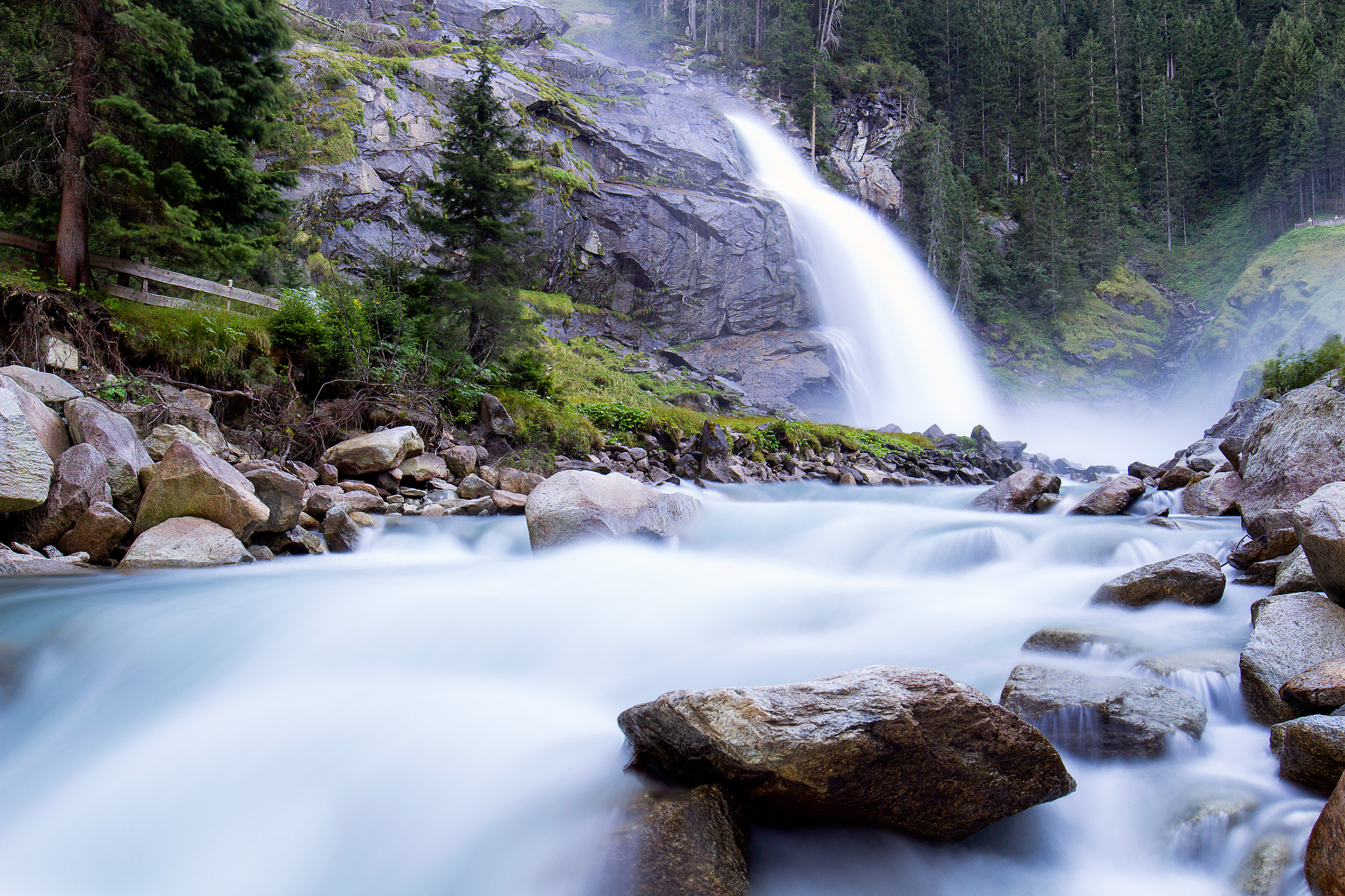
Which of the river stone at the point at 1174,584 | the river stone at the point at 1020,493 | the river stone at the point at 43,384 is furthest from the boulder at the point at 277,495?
the river stone at the point at 1020,493

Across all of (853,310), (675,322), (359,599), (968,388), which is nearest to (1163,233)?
(968,388)

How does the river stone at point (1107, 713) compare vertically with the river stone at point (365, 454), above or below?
above

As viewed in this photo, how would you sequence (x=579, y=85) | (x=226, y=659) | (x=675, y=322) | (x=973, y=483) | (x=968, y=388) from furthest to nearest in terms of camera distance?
(x=579, y=85), (x=968, y=388), (x=675, y=322), (x=973, y=483), (x=226, y=659)

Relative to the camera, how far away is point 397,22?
33719 millimetres

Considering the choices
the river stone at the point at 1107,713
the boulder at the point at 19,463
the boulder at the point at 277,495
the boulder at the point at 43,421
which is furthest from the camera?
the boulder at the point at 277,495

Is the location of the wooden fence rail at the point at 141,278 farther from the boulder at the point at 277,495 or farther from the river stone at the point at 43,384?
the boulder at the point at 277,495

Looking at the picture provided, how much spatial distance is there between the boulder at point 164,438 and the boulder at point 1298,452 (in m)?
10.9

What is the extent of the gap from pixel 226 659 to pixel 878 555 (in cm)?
635

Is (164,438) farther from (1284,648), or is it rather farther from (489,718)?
(1284,648)

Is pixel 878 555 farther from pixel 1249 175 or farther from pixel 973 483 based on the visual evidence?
pixel 1249 175

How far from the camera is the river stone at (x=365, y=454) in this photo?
928 cm

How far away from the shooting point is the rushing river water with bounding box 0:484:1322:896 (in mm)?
A: 2834

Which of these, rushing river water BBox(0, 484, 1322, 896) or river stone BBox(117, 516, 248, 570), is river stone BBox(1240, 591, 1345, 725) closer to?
rushing river water BBox(0, 484, 1322, 896)

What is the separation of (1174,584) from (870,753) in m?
3.72
